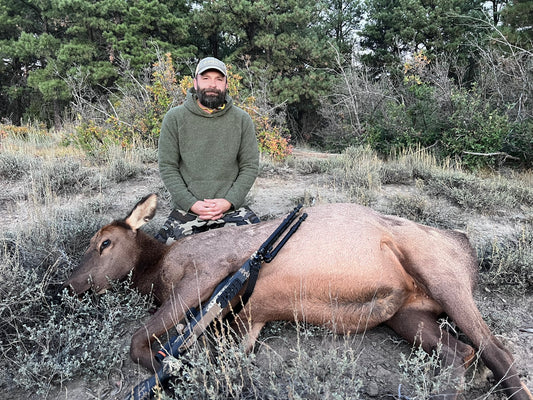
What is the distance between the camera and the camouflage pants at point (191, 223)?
4.08 meters

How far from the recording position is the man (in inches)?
168

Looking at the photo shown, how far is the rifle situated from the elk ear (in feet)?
3.69

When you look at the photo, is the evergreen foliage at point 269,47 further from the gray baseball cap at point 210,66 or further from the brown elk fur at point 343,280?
the brown elk fur at point 343,280

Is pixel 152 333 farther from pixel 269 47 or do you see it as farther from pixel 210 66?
pixel 269 47

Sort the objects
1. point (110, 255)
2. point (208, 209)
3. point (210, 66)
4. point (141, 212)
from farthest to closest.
Result: point (210, 66) < point (208, 209) < point (141, 212) < point (110, 255)

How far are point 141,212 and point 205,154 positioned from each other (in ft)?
4.22

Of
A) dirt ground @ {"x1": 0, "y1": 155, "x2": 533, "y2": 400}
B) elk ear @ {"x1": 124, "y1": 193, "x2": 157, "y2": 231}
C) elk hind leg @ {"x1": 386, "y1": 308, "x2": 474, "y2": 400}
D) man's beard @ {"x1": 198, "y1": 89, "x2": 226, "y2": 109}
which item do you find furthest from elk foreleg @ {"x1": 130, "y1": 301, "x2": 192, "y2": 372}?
man's beard @ {"x1": 198, "y1": 89, "x2": 226, "y2": 109}

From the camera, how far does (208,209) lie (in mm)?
4133

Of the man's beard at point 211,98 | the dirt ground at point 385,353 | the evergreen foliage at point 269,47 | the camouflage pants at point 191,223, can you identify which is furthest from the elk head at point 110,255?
the evergreen foliage at point 269,47

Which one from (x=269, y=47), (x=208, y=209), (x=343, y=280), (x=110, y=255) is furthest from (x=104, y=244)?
(x=269, y=47)

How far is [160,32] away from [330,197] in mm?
21649

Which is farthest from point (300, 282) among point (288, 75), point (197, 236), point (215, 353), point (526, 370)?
point (288, 75)

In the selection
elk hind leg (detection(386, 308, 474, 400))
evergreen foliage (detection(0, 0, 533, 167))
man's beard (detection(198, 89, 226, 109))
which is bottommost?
elk hind leg (detection(386, 308, 474, 400))

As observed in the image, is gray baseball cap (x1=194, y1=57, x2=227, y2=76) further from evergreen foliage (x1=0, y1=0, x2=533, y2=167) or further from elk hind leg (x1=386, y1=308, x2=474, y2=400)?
evergreen foliage (x1=0, y1=0, x2=533, y2=167)
